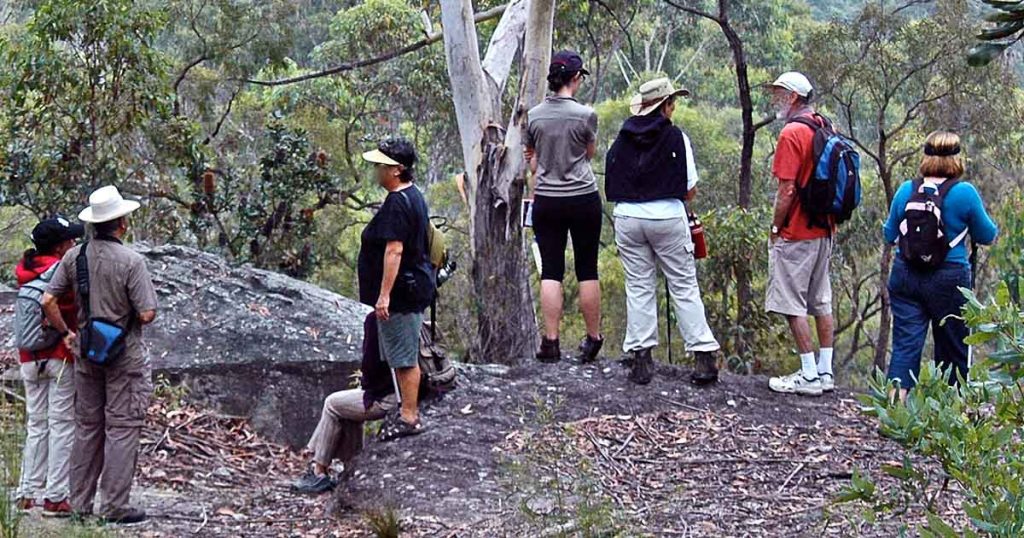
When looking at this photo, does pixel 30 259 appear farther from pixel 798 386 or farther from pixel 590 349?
pixel 798 386

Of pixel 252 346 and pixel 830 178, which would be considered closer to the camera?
pixel 830 178

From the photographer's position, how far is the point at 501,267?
9.52 metres

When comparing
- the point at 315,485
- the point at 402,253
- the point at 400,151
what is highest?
the point at 400,151

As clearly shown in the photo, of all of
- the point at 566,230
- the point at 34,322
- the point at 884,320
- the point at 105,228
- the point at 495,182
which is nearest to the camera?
the point at 105,228

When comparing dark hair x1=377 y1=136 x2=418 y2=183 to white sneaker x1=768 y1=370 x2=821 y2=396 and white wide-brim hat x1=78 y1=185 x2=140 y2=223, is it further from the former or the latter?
white sneaker x1=768 y1=370 x2=821 y2=396

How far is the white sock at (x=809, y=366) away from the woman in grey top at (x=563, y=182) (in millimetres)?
1247

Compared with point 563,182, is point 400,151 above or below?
above

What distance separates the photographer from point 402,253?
6273 millimetres

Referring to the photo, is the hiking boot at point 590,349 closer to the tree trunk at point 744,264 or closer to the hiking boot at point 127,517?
the hiking boot at point 127,517

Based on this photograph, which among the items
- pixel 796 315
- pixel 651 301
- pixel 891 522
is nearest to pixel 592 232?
pixel 651 301

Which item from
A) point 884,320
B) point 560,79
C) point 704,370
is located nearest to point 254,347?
point 560,79

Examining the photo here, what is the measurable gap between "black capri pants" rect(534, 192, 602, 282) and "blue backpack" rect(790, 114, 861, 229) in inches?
48.5

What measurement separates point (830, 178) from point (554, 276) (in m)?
1.76

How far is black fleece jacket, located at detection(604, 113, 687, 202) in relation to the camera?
272 inches
